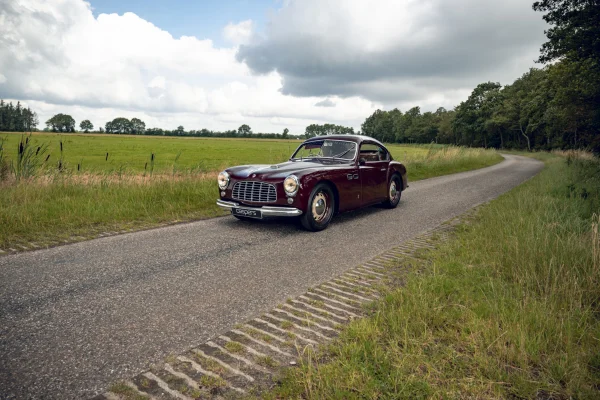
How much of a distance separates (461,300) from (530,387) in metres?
1.05

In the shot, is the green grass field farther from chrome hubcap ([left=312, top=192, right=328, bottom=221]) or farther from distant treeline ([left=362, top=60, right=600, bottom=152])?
distant treeline ([left=362, top=60, right=600, bottom=152])

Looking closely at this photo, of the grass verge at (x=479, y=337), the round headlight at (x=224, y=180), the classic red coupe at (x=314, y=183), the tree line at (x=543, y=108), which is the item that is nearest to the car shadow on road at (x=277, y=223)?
the classic red coupe at (x=314, y=183)

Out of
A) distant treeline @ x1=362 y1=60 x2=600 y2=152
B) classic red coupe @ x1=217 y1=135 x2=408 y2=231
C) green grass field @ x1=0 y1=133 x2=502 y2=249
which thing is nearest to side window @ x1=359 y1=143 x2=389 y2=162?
classic red coupe @ x1=217 y1=135 x2=408 y2=231

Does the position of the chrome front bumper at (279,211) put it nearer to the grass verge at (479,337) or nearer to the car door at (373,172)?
the car door at (373,172)

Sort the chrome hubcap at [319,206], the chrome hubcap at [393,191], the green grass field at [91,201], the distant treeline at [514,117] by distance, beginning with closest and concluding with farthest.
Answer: the green grass field at [91,201] < the chrome hubcap at [319,206] < the chrome hubcap at [393,191] < the distant treeline at [514,117]

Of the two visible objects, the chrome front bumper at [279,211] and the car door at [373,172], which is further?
the car door at [373,172]

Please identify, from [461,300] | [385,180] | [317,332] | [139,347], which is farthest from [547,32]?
[139,347]

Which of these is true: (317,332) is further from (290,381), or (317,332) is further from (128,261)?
(128,261)

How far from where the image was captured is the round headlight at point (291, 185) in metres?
5.34

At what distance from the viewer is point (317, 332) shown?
2.63m

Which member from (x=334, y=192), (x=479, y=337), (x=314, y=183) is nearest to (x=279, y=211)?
(x=314, y=183)

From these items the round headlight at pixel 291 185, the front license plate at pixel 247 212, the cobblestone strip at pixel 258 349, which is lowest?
the cobblestone strip at pixel 258 349

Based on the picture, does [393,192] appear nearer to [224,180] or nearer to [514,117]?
[224,180]

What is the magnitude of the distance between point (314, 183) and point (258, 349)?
3.48m
